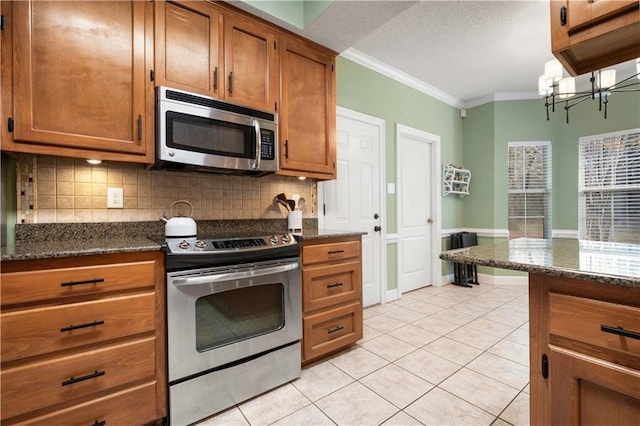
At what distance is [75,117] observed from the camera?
148cm

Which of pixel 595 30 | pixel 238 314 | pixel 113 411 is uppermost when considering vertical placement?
pixel 595 30

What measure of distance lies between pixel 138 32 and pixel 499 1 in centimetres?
273

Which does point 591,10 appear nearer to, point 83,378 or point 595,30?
point 595,30

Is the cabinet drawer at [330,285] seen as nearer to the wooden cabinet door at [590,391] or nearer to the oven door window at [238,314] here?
the oven door window at [238,314]

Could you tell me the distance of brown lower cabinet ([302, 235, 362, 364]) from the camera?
6.52ft

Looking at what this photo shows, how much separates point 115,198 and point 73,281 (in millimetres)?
733

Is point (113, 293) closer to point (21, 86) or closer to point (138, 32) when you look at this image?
point (21, 86)

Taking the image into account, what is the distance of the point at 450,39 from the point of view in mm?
2951

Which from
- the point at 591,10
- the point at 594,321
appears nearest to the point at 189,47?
the point at 591,10

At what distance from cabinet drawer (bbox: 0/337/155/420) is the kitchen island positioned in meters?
1.52

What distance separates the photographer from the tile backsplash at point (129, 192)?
1.60 meters

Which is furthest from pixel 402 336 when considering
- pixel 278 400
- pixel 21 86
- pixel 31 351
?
pixel 21 86

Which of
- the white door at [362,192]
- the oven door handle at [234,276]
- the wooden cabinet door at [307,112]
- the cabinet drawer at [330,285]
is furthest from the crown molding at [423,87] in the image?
the oven door handle at [234,276]

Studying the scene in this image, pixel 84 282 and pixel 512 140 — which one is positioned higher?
pixel 512 140
